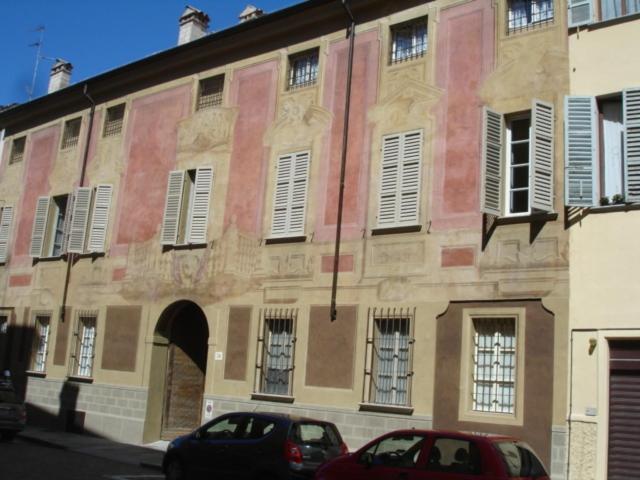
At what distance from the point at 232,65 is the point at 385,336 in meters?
8.72

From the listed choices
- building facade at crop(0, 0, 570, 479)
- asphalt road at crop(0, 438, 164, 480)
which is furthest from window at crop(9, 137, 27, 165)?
asphalt road at crop(0, 438, 164, 480)

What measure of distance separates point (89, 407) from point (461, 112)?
13016mm

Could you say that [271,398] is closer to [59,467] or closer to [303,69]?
[59,467]

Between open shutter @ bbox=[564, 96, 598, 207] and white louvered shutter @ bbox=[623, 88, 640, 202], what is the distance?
0.52 metres

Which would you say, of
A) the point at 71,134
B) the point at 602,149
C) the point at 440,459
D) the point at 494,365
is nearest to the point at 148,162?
the point at 71,134

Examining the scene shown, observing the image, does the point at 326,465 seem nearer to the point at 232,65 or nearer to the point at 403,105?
the point at 403,105

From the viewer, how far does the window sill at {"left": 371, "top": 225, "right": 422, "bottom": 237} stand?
15.0 meters

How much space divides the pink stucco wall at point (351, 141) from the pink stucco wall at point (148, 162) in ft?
17.6

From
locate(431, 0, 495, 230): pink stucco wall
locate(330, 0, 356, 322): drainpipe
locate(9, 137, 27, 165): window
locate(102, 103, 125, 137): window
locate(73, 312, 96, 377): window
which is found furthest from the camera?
locate(9, 137, 27, 165): window

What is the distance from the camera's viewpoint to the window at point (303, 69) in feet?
59.5

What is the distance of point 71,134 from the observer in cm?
2477

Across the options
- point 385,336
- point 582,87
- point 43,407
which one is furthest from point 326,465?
point 43,407

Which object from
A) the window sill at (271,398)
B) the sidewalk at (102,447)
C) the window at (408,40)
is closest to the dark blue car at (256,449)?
the sidewalk at (102,447)

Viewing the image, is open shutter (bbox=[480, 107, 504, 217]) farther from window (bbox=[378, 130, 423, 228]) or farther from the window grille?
the window grille
